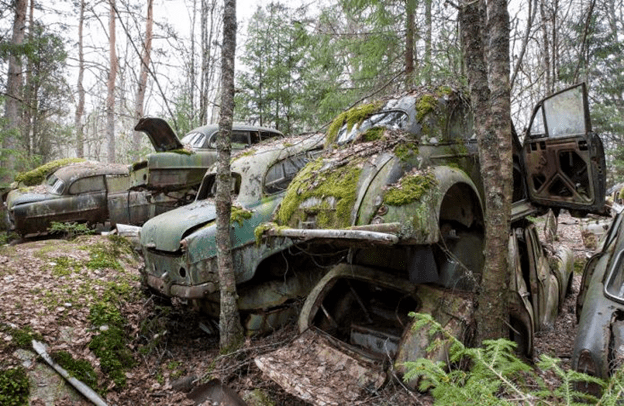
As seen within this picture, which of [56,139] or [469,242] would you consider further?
[56,139]


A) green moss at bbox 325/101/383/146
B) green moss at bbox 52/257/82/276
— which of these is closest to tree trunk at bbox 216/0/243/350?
green moss at bbox 325/101/383/146

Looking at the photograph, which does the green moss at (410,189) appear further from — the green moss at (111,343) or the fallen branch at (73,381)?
the green moss at (111,343)

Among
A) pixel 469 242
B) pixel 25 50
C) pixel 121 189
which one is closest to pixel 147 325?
pixel 469 242

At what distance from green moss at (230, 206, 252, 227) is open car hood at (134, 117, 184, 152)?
274 centimetres

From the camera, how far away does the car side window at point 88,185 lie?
31.5 ft

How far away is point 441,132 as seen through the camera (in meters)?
4.98

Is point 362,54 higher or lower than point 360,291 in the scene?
higher

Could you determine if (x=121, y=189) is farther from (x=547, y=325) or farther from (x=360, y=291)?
(x=547, y=325)

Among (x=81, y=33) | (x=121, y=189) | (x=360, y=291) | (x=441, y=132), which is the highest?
(x=81, y=33)

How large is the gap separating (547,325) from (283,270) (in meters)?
3.76

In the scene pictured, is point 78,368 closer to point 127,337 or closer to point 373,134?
point 127,337

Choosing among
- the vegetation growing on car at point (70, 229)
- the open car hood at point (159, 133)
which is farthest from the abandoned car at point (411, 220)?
the vegetation growing on car at point (70, 229)

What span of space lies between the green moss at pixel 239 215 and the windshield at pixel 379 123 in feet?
5.23

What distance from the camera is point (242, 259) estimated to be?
538 cm
